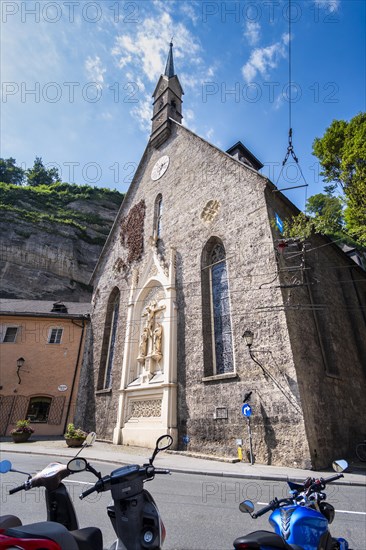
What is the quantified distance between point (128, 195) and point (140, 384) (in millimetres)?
12870

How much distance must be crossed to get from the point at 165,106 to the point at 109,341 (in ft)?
53.1

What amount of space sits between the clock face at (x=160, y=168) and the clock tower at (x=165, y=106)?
161 cm


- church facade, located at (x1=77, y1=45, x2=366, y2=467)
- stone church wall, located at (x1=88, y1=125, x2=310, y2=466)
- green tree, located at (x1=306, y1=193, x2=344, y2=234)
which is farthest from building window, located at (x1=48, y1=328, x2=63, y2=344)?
green tree, located at (x1=306, y1=193, x2=344, y2=234)

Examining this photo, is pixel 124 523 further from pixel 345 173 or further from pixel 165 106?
pixel 165 106

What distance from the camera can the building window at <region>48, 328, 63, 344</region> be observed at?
19.3 meters

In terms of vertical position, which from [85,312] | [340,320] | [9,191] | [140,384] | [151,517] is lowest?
[151,517]

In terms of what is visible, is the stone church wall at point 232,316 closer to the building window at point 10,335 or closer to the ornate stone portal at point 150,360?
the ornate stone portal at point 150,360

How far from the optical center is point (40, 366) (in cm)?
1844

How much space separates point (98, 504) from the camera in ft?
16.6

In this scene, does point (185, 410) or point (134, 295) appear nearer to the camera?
point (185, 410)

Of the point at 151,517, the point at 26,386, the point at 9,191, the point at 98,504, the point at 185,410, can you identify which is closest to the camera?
the point at 151,517

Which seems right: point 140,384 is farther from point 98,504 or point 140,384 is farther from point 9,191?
point 9,191

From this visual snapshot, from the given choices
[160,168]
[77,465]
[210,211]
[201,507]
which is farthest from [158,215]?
[77,465]

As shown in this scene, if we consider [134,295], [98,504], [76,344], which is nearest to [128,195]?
[134,295]
